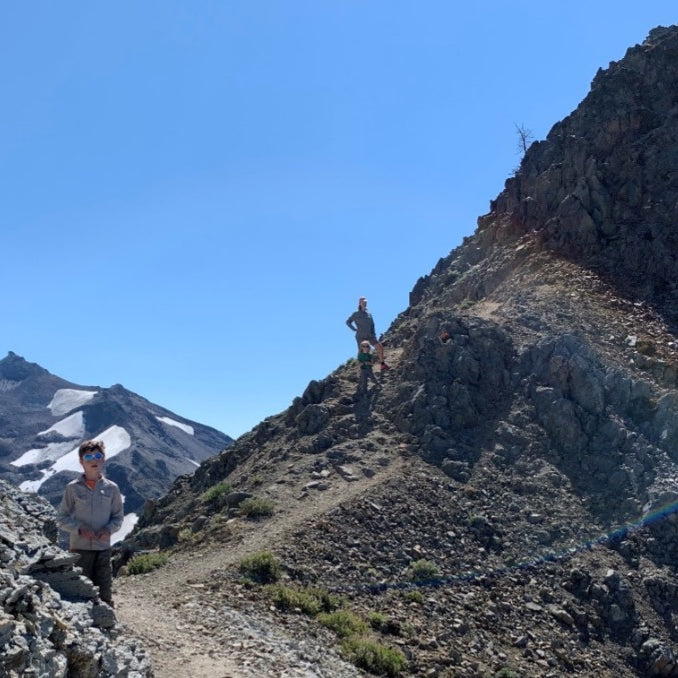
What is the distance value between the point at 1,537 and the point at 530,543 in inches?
556

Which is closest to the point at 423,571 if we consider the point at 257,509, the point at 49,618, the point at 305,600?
the point at 305,600

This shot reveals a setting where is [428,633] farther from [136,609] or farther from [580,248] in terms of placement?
[580,248]

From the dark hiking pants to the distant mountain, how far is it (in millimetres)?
77840

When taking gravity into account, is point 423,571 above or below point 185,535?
above

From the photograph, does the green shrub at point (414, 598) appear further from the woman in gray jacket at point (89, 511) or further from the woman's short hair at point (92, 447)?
the woman's short hair at point (92, 447)

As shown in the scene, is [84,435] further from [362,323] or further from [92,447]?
[92,447]

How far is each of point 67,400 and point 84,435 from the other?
63.5ft

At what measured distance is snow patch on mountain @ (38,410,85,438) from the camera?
118 metres

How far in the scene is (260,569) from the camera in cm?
1634

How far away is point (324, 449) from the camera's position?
2378 centimetres

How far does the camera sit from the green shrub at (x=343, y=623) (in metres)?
14.5

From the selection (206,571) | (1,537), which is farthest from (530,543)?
(1,537)

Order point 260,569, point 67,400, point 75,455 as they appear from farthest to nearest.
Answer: point 67,400 → point 75,455 → point 260,569

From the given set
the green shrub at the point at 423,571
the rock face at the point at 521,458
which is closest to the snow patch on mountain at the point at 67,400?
the rock face at the point at 521,458
